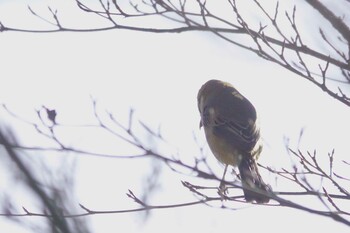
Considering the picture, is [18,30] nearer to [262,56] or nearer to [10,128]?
[262,56]

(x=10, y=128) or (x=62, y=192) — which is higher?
(x=10, y=128)

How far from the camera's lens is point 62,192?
195cm

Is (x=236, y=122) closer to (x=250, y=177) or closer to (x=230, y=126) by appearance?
(x=230, y=126)

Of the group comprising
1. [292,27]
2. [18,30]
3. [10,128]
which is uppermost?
[292,27]

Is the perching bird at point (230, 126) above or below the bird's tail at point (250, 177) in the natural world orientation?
above

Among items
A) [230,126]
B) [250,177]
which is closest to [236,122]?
[230,126]

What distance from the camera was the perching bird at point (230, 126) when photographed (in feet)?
23.7

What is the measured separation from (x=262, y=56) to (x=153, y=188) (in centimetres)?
131

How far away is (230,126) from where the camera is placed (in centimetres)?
769

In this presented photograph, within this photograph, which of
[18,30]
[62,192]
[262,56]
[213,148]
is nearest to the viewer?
[62,192]

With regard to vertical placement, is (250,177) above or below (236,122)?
below

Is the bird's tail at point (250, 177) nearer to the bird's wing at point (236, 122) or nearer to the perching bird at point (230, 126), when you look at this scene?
the perching bird at point (230, 126)

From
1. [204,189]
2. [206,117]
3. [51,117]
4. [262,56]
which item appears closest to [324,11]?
[262,56]

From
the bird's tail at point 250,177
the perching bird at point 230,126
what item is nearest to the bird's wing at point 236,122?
the perching bird at point 230,126
